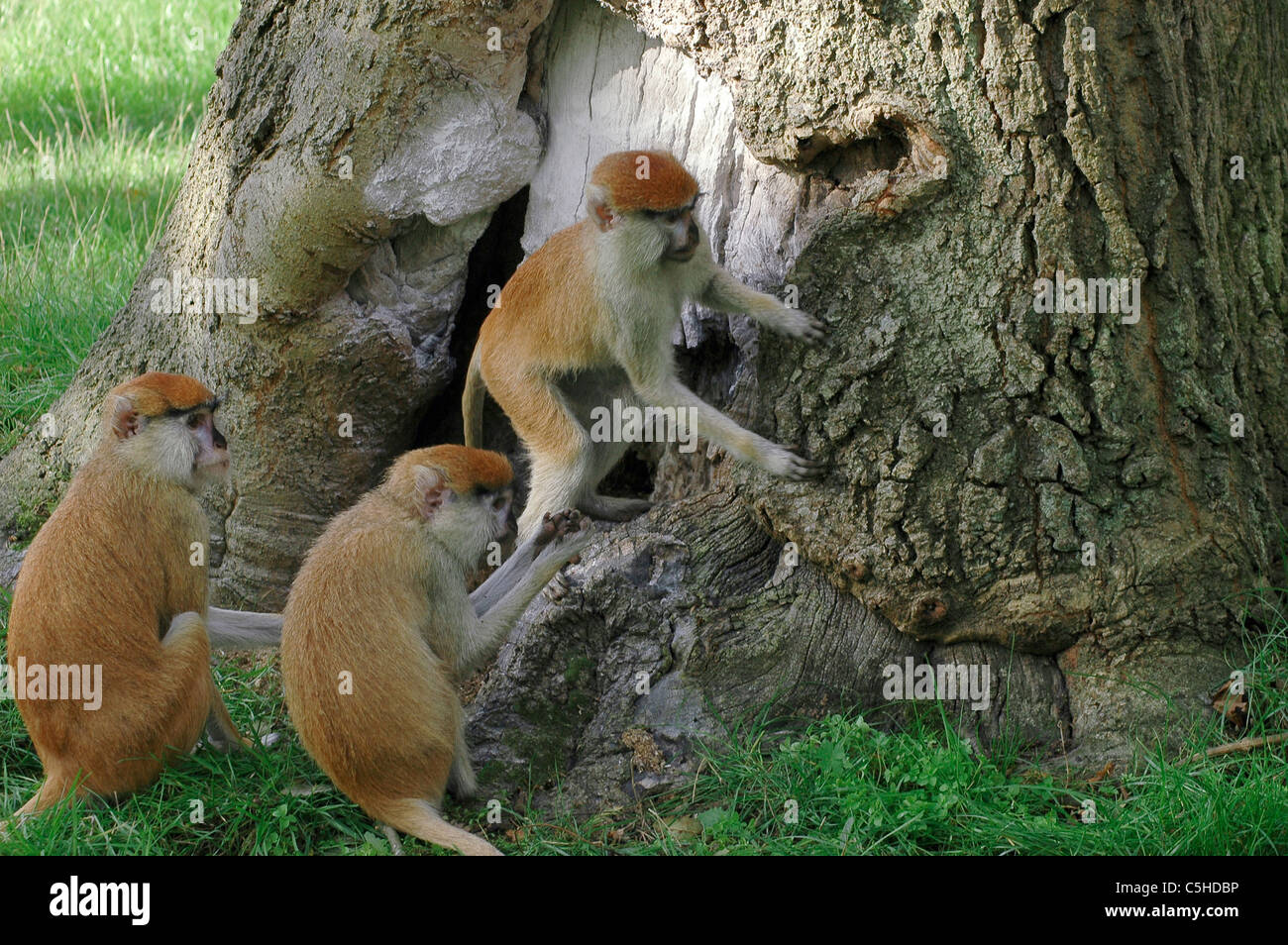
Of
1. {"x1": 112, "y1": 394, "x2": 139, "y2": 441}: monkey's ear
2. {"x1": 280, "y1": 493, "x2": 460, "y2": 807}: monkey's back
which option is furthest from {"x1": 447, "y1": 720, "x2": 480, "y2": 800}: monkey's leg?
{"x1": 112, "y1": 394, "x2": 139, "y2": 441}: monkey's ear

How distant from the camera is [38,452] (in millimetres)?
5660

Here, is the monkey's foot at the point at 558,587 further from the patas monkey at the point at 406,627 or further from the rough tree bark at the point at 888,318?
the patas monkey at the point at 406,627

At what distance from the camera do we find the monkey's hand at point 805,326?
4.10 meters

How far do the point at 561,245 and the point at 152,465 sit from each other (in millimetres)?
1815

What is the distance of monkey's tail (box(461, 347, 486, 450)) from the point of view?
523cm

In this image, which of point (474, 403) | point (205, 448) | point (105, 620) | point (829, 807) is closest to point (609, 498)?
point (474, 403)

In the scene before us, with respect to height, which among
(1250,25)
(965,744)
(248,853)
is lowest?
(248,853)

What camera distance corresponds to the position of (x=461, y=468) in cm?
410

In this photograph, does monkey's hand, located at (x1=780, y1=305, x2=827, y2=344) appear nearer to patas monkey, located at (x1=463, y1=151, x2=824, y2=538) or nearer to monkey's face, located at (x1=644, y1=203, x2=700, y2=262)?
patas monkey, located at (x1=463, y1=151, x2=824, y2=538)

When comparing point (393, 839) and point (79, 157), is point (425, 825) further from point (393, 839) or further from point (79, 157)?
point (79, 157)

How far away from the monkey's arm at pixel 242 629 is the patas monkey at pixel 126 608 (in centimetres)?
21

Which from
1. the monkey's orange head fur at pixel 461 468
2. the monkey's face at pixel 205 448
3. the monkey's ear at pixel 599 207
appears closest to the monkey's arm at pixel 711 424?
the monkey's ear at pixel 599 207
